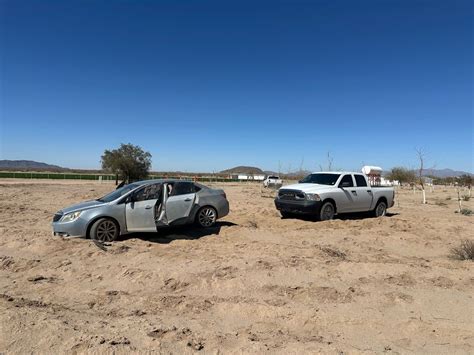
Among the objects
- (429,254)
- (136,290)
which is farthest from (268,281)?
(429,254)

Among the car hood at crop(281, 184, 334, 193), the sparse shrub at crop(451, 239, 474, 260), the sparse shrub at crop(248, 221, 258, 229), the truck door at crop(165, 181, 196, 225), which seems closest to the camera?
the sparse shrub at crop(451, 239, 474, 260)

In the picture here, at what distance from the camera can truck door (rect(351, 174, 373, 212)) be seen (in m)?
15.1

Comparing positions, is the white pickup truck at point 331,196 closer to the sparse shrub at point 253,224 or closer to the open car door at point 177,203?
the sparse shrub at point 253,224

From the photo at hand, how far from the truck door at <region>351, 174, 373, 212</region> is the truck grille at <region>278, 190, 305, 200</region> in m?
2.31

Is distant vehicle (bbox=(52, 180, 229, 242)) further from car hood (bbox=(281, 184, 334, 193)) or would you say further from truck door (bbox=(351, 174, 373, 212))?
truck door (bbox=(351, 174, 373, 212))

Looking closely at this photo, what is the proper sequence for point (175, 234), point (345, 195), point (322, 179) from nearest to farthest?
1. point (175, 234)
2. point (345, 195)
3. point (322, 179)

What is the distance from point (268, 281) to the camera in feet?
22.4

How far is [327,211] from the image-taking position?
45.9 feet

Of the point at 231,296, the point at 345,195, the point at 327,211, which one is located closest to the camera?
the point at 231,296

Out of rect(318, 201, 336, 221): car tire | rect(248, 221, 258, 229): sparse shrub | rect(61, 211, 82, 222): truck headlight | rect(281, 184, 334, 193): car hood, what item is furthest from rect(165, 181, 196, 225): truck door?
rect(318, 201, 336, 221): car tire

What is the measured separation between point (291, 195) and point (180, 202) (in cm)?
469

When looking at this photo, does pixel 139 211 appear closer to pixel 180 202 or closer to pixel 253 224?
pixel 180 202

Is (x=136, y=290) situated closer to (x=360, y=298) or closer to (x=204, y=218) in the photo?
(x=360, y=298)

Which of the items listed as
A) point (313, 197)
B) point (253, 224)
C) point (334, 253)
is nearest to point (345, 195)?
point (313, 197)
